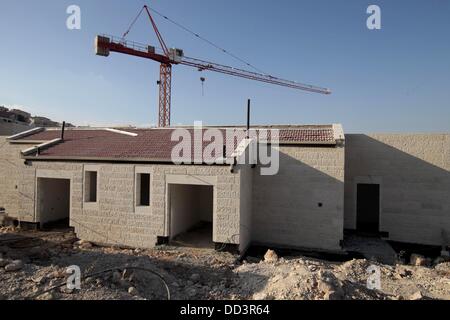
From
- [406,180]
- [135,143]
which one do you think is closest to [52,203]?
[135,143]

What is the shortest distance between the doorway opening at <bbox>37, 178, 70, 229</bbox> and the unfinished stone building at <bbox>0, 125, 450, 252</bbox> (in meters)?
0.06

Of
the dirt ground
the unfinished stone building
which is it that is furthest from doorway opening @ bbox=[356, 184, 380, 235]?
the dirt ground

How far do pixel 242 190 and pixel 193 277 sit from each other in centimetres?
415

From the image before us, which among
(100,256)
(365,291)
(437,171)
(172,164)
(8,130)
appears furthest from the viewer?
(8,130)

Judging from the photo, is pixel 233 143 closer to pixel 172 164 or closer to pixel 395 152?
pixel 172 164

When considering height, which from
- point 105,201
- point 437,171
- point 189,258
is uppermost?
point 437,171

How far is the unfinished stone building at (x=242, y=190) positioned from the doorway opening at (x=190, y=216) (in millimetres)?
55

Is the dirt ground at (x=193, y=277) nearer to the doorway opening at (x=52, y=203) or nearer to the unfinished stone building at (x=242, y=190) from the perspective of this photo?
the unfinished stone building at (x=242, y=190)

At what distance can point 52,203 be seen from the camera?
1442 centimetres

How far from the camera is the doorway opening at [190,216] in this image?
11906 mm

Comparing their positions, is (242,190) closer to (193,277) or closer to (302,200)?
(302,200)

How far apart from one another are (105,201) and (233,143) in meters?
6.36

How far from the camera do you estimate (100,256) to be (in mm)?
9711
